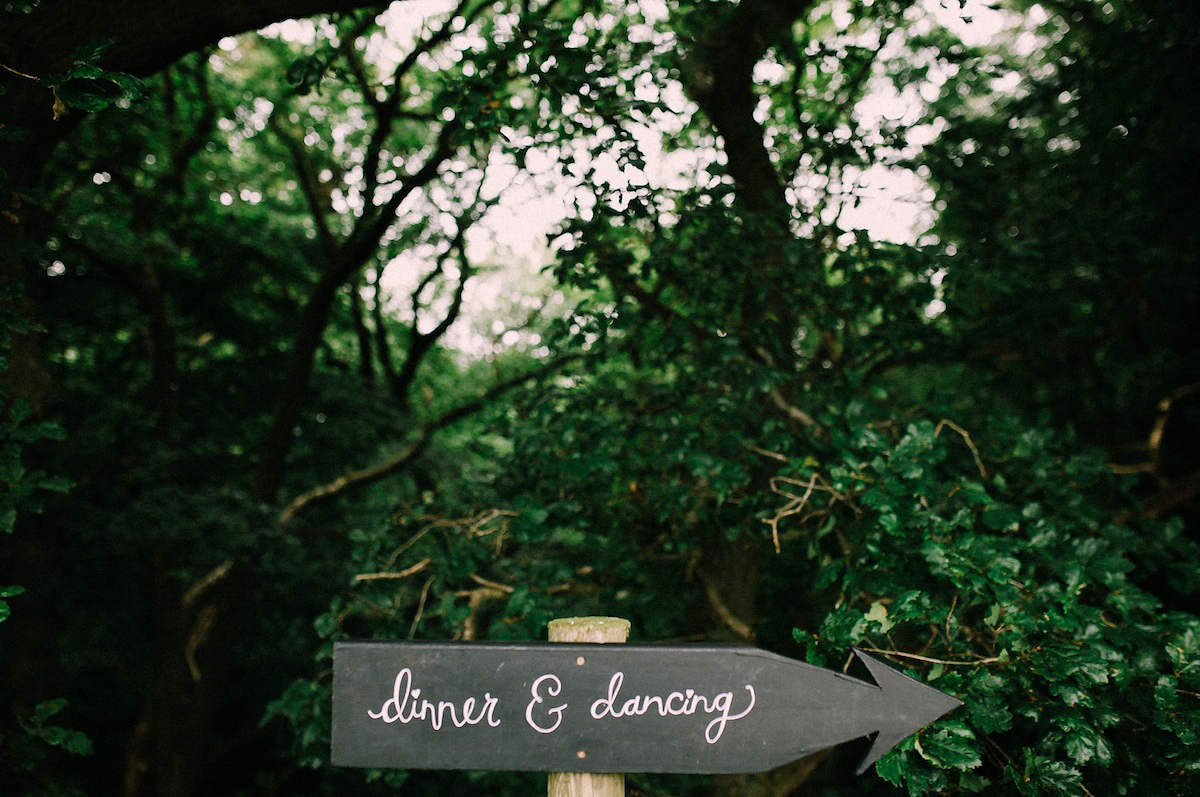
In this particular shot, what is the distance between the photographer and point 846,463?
221 centimetres

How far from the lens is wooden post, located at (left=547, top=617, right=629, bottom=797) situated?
4.53ft

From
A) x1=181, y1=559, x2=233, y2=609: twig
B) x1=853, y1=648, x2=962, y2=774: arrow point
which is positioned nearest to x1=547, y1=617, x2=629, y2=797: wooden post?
x1=853, y1=648, x2=962, y2=774: arrow point

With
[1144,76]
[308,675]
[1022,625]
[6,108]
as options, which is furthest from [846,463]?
[308,675]

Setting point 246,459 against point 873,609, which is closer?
point 873,609

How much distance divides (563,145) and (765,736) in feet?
7.24

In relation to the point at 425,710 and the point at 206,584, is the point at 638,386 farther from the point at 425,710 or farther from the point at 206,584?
the point at 206,584

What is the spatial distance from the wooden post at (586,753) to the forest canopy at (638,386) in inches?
22.4

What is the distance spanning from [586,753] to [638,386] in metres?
2.29

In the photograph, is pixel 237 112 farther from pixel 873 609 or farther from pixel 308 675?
pixel 873 609

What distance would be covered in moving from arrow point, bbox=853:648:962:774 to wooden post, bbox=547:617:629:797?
456 mm

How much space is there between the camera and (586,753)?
133 centimetres

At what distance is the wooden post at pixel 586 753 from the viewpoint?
1.38 m

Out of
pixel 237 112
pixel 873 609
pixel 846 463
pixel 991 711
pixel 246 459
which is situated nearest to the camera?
pixel 991 711

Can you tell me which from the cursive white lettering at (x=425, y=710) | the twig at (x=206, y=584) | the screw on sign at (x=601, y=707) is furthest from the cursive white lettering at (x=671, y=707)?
the twig at (x=206, y=584)
